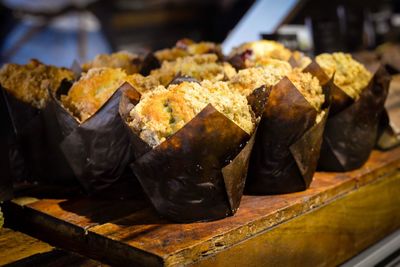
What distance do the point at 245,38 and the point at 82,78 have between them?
2610 millimetres

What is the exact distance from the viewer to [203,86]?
179cm

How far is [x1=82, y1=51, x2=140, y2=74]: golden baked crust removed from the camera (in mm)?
2453

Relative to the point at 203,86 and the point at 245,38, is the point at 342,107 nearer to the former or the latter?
the point at 203,86

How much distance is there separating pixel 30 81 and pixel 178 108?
1047 millimetres

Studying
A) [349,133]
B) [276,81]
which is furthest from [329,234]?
[276,81]

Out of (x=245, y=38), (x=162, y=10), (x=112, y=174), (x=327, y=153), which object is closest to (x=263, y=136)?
(x=327, y=153)

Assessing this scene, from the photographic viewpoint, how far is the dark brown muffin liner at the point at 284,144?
1892mm

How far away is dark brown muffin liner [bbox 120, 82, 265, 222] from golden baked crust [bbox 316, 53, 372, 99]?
0.76 metres

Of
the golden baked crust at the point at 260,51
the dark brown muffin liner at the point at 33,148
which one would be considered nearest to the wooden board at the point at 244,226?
→ the dark brown muffin liner at the point at 33,148

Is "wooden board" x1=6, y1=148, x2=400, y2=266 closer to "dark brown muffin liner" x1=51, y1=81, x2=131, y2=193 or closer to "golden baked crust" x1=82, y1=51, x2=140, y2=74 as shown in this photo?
"dark brown muffin liner" x1=51, y1=81, x2=131, y2=193

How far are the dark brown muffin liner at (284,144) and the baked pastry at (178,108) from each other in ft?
0.59

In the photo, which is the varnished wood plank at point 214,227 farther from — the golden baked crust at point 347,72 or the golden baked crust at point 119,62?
the golden baked crust at point 119,62

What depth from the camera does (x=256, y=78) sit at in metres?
1.95

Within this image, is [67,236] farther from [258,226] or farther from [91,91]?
[258,226]
